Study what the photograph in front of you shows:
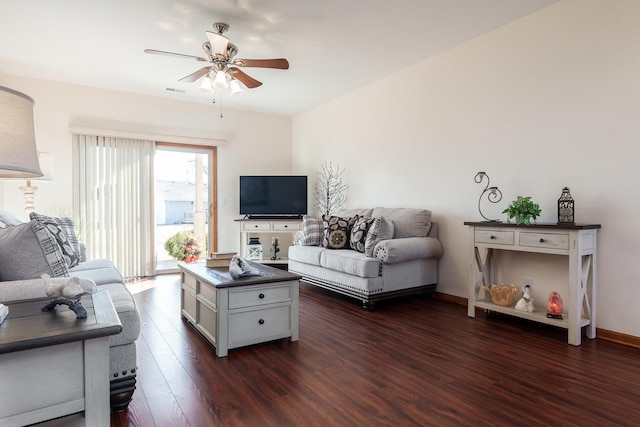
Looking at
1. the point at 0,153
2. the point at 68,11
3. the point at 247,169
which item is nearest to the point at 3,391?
the point at 0,153

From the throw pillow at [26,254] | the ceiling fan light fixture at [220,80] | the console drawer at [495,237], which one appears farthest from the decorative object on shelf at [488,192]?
the throw pillow at [26,254]

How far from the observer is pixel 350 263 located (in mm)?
3645

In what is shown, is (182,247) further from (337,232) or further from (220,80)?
(220,80)

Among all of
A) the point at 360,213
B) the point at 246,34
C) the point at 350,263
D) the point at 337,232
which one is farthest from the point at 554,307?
the point at 246,34

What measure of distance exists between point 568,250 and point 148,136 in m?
5.25

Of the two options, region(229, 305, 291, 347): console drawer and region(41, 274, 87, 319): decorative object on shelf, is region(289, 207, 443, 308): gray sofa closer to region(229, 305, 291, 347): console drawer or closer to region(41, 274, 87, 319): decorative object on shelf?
region(229, 305, 291, 347): console drawer

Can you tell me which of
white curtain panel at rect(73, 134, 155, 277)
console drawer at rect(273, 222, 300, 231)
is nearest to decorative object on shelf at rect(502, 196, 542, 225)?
console drawer at rect(273, 222, 300, 231)

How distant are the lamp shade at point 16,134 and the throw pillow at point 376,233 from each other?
119 inches

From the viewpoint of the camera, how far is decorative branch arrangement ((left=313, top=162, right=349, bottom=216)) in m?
5.53

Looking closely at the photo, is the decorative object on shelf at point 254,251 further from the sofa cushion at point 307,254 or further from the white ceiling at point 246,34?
the white ceiling at point 246,34

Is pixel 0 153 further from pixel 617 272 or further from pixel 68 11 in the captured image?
pixel 617 272

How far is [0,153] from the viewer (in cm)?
99

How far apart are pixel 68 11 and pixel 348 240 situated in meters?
3.37

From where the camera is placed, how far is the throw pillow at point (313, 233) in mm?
4523
